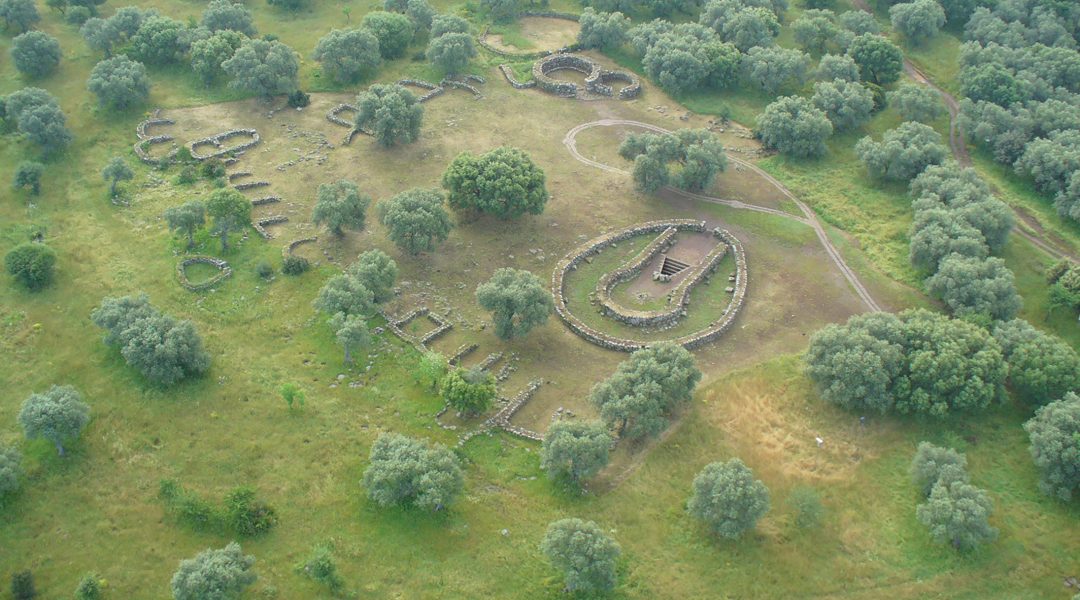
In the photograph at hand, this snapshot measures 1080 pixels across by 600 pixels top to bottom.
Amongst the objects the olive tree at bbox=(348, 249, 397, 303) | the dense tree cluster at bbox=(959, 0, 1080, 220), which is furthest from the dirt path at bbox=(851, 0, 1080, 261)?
the olive tree at bbox=(348, 249, 397, 303)

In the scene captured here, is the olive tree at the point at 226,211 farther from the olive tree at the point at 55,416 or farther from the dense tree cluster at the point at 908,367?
the dense tree cluster at the point at 908,367

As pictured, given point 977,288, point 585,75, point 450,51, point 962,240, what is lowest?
point 585,75

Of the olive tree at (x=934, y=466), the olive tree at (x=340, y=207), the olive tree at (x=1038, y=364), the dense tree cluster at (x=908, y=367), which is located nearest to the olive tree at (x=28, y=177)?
the olive tree at (x=340, y=207)

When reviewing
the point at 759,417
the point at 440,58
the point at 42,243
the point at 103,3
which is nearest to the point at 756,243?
the point at 759,417

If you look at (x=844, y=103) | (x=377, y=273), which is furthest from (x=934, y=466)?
(x=844, y=103)

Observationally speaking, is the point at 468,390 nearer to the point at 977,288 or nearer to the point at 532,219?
the point at 532,219
